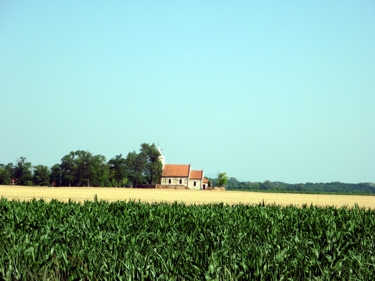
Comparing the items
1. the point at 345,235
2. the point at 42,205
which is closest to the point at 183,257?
the point at 345,235

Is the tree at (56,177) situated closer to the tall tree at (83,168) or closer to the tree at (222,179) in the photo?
the tall tree at (83,168)

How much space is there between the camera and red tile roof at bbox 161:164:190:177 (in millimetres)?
119875

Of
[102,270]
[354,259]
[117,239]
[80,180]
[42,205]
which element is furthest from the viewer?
[80,180]

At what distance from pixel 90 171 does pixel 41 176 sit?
10.4 meters

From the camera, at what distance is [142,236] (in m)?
8.79

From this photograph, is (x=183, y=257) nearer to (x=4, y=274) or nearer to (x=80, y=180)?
(x=4, y=274)

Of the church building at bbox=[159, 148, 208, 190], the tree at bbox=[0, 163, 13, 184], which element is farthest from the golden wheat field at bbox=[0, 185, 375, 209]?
the church building at bbox=[159, 148, 208, 190]

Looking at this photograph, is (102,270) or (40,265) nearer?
(102,270)

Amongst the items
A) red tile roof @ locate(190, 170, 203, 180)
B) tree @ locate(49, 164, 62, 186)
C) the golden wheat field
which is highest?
red tile roof @ locate(190, 170, 203, 180)

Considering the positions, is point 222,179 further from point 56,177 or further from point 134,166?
point 56,177

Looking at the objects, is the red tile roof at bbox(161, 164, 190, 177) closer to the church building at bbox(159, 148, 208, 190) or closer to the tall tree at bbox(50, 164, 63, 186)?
the church building at bbox(159, 148, 208, 190)

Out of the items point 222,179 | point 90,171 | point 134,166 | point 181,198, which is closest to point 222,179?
point 222,179

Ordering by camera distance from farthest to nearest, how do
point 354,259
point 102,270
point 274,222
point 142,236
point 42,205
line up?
point 42,205, point 274,222, point 142,236, point 354,259, point 102,270

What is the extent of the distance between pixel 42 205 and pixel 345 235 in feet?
31.3
